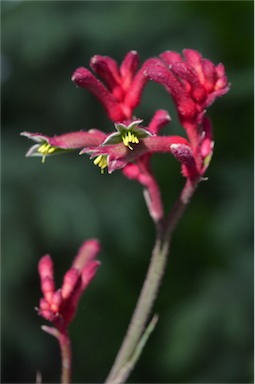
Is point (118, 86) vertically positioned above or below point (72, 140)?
above

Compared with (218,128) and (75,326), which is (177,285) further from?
(218,128)

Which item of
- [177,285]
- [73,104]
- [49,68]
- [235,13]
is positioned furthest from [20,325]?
[235,13]

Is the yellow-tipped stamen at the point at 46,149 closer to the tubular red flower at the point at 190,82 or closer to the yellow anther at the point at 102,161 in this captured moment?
the yellow anther at the point at 102,161

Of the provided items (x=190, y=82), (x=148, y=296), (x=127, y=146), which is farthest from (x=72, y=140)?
(x=148, y=296)

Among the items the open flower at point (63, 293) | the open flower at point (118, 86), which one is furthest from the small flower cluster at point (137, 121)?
the open flower at point (63, 293)

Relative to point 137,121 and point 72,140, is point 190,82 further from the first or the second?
point 72,140

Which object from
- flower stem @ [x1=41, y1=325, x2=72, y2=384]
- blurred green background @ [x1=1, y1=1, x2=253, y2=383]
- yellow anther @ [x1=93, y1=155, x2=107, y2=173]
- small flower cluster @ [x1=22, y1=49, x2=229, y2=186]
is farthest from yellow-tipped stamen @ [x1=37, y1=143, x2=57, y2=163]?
blurred green background @ [x1=1, y1=1, x2=253, y2=383]
